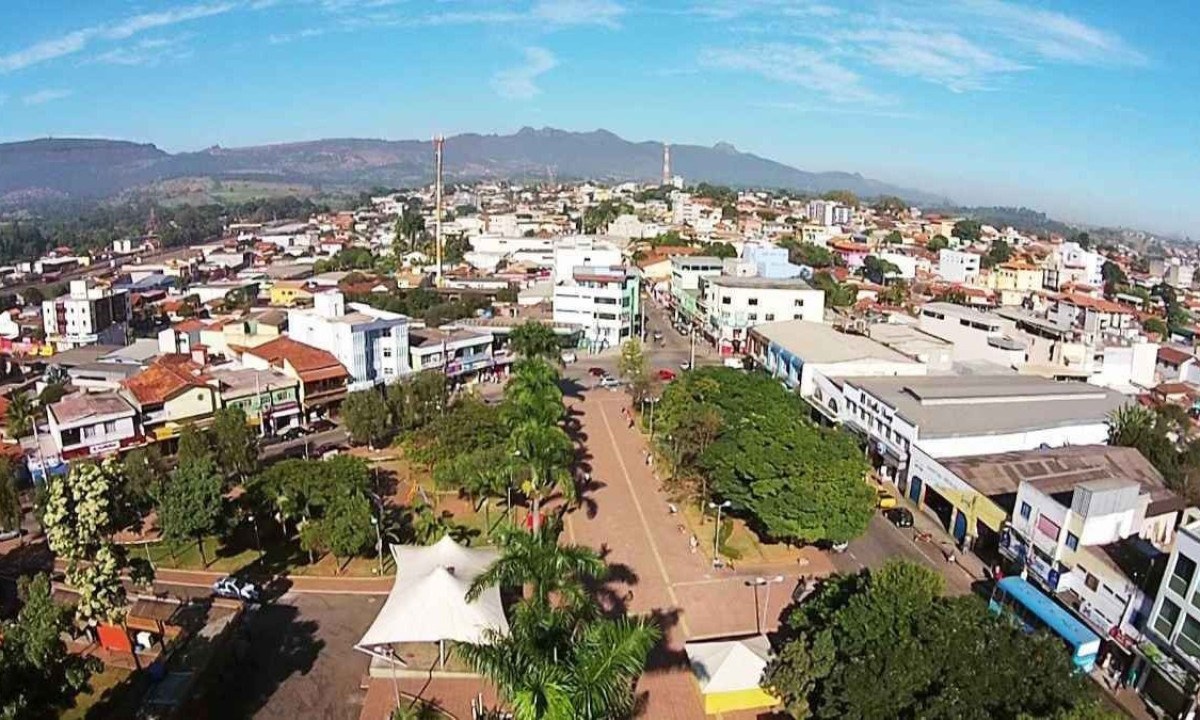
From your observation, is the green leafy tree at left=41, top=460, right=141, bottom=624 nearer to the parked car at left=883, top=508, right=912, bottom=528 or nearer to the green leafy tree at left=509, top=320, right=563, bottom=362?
the parked car at left=883, top=508, right=912, bottom=528

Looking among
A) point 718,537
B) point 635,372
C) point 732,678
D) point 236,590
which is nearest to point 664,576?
→ point 718,537

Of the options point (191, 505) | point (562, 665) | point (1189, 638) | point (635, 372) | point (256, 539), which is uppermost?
point (562, 665)

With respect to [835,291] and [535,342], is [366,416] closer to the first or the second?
[535,342]

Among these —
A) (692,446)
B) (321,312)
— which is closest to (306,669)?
(692,446)

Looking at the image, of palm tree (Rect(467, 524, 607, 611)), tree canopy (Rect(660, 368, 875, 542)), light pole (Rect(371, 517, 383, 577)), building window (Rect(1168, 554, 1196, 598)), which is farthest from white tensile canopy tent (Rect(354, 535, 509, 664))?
building window (Rect(1168, 554, 1196, 598))

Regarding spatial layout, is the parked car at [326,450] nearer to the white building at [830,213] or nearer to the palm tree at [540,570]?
the palm tree at [540,570]

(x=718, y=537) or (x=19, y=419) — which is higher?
(x=19, y=419)
